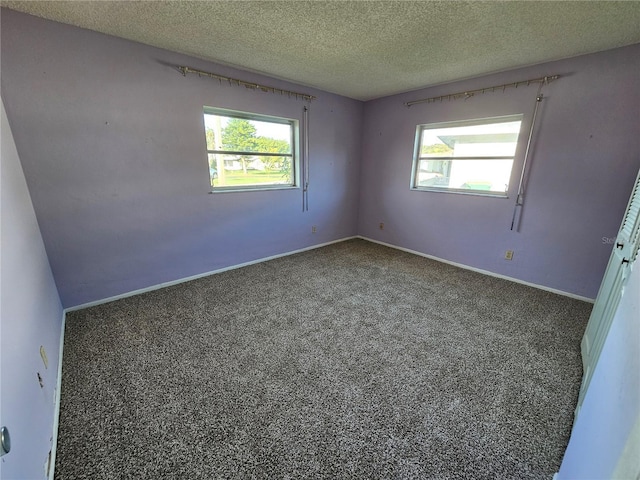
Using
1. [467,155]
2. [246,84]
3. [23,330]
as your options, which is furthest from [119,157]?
[467,155]

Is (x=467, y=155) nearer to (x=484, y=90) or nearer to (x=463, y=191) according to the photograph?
(x=463, y=191)

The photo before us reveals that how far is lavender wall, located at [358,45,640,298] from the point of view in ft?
7.70

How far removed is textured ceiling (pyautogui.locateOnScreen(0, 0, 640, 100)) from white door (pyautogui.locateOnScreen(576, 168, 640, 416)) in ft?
4.18

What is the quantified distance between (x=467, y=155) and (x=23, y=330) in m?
4.16

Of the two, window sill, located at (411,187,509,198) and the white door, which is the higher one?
window sill, located at (411,187,509,198)

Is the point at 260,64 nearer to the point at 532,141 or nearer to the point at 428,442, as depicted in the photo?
the point at 532,141

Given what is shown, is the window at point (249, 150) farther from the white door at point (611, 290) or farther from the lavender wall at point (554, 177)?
the white door at point (611, 290)

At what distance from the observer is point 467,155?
3373 mm

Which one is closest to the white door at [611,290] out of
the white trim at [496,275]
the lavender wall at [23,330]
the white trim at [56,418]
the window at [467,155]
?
the white trim at [496,275]

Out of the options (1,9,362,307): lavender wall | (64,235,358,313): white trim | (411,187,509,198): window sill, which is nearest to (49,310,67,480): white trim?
(64,235,358,313): white trim

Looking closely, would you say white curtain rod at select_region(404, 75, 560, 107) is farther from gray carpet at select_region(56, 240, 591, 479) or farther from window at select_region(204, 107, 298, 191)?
gray carpet at select_region(56, 240, 591, 479)

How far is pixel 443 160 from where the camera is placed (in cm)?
360

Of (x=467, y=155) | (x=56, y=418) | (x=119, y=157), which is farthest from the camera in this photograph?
(x=467, y=155)

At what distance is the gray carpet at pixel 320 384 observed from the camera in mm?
1233
